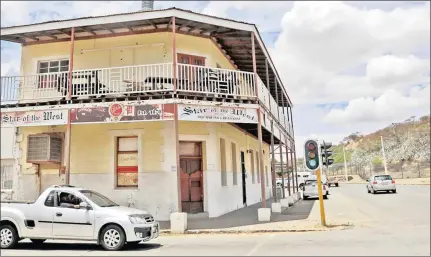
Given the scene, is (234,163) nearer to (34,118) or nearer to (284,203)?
(284,203)

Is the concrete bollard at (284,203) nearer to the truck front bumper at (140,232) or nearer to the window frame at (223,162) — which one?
the window frame at (223,162)

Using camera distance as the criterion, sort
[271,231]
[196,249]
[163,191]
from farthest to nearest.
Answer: [163,191], [271,231], [196,249]

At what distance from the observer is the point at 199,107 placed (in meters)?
12.4

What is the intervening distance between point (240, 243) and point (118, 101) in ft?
21.0

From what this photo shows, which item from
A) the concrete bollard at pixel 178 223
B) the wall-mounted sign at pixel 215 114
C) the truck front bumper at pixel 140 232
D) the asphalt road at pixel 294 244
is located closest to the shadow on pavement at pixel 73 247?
the asphalt road at pixel 294 244

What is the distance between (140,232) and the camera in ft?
28.1

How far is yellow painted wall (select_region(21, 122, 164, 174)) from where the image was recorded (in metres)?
14.0

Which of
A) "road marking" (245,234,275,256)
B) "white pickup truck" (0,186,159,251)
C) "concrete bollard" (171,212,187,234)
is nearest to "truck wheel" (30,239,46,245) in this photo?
"white pickup truck" (0,186,159,251)

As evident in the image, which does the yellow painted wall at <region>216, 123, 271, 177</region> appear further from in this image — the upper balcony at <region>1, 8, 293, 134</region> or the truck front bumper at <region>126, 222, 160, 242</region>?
the truck front bumper at <region>126, 222, 160, 242</region>

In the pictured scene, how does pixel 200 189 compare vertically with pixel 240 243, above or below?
above

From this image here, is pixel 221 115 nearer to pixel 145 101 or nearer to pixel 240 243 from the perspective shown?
pixel 145 101

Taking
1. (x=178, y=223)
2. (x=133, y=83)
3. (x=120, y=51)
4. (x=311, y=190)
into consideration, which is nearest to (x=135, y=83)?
(x=133, y=83)

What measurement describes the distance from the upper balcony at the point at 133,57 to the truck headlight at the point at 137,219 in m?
4.79

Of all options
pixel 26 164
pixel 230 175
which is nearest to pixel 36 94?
pixel 26 164
